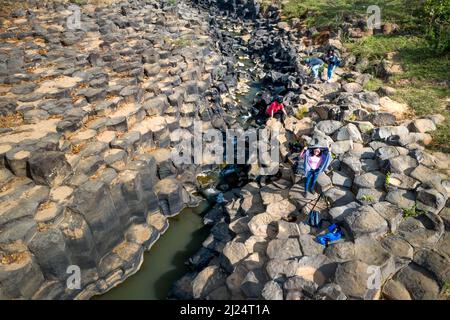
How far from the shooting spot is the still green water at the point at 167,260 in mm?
9141

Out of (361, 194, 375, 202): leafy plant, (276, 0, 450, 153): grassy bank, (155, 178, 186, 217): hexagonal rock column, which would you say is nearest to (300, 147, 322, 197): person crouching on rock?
(361, 194, 375, 202): leafy plant

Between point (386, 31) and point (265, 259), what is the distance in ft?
53.8

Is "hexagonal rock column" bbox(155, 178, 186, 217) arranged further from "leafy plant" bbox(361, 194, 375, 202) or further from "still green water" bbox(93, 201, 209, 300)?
"leafy plant" bbox(361, 194, 375, 202)

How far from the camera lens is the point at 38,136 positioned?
10297 mm

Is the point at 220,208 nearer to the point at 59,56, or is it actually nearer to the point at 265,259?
the point at 265,259

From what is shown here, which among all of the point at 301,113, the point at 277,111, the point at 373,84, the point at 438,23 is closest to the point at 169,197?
the point at 277,111

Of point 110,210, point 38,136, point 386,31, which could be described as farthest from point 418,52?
point 38,136

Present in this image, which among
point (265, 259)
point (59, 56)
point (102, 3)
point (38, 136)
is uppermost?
point (102, 3)

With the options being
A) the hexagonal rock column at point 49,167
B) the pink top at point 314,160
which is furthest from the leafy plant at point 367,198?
the hexagonal rock column at point 49,167

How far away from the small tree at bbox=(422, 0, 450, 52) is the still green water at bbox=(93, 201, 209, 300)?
1316 cm

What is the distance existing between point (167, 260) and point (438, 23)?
17336 millimetres

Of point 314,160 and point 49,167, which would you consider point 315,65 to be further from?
point 49,167

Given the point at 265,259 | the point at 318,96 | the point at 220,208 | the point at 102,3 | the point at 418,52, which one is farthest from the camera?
the point at 102,3

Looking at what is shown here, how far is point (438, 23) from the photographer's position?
56.9 feet
